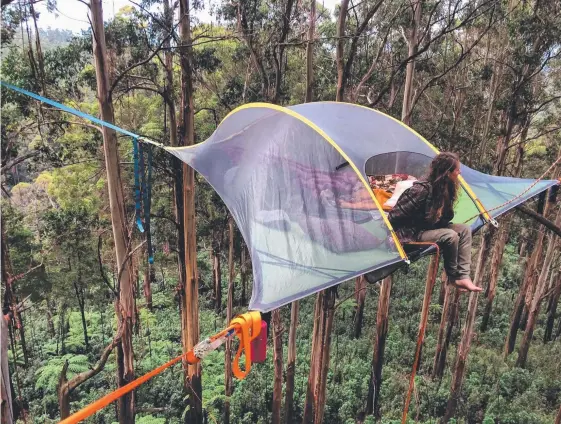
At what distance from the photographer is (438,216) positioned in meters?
3.17

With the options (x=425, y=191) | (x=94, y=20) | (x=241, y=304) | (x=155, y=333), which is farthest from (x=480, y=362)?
(x=94, y=20)

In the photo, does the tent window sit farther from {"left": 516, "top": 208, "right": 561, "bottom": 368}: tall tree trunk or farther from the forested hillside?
{"left": 516, "top": 208, "right": 561, "bottom": 368}: tall tree trunk

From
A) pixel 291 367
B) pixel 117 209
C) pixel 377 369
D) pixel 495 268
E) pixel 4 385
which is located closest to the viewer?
pixel 4 385

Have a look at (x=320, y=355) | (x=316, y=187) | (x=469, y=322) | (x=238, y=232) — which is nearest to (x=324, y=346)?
(x=320, y=355)

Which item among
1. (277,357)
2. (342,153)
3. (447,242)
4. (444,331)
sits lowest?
(444,331)

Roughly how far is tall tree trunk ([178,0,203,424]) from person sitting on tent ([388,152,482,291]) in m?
3.33

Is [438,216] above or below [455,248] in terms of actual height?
above

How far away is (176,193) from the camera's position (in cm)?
718

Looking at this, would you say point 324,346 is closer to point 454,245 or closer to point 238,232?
point 454,245

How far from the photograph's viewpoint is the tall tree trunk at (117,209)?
4695 mm

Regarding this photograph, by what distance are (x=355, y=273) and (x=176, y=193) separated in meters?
5.01

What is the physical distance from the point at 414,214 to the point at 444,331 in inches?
320

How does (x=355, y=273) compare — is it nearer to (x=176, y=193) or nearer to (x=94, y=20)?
(x=94, y=20)

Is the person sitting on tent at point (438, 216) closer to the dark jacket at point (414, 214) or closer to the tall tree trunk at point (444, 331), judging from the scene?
the dark jacket at point (414, 214)
